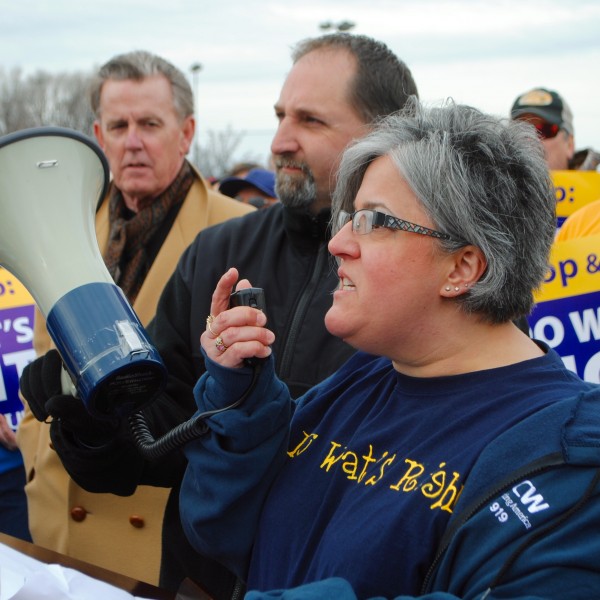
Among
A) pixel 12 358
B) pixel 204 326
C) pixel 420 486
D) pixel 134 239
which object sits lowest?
pixel 12 358

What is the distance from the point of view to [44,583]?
4.86 ft

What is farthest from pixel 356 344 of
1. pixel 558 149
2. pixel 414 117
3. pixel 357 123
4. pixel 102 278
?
pixel 558 149

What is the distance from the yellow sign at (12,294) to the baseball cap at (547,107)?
2856 mm

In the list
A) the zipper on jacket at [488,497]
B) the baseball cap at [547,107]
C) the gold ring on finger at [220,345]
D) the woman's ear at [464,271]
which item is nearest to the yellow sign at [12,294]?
the gold ring on finger at [220,345]

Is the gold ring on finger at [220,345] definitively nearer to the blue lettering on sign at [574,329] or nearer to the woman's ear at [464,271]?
the woman's ear at [464,271]

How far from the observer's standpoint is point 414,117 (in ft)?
6.32

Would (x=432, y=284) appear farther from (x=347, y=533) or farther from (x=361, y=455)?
(x=347, y=533)

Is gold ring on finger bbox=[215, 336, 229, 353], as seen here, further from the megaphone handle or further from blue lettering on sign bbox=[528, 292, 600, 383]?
blue lettering on sign bbox=[528, 292, 600, 383]

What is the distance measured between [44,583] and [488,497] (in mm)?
752

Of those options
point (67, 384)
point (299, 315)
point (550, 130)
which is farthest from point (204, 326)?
point (550, 130)

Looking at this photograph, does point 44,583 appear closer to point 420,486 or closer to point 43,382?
point 420,486

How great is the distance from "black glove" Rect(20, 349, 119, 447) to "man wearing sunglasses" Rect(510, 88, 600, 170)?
336 centimetres

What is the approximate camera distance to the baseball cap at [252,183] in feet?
23.3

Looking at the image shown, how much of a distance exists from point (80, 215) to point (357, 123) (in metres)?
0.94
